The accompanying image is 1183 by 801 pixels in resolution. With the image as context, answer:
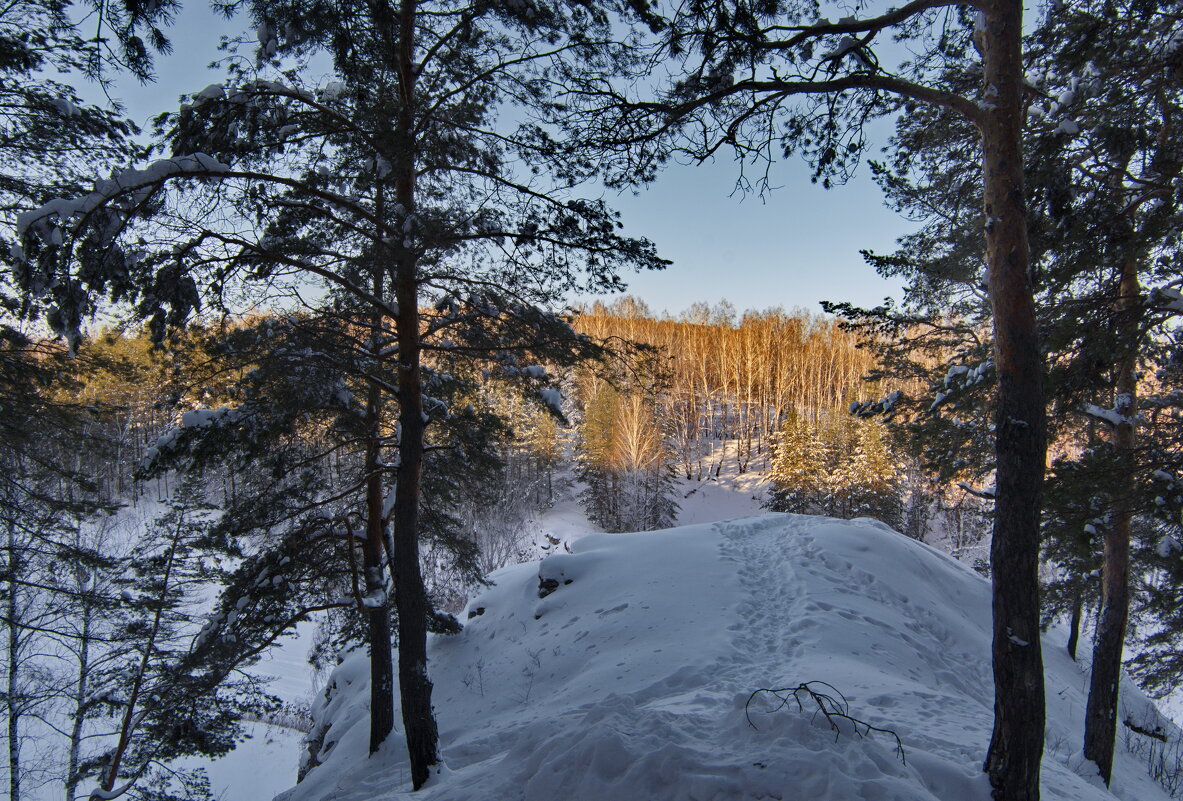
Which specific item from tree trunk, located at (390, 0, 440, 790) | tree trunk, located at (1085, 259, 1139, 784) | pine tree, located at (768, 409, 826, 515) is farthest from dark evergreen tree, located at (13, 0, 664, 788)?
pine tree, located at (768, 409, 826, 515)

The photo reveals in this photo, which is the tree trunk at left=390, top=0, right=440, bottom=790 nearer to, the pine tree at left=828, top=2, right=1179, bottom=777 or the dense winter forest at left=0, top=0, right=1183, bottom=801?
the dense winter forest at left=0, top=0, right=1183, bottom=801

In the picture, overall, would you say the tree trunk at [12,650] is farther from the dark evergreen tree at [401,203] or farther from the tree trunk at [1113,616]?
the tree trunk at [1113,616]

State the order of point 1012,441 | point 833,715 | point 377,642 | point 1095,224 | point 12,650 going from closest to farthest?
point 1012,441
point 833,715
point 1095,224
point 377,642
point 12,650

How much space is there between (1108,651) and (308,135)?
426 inches

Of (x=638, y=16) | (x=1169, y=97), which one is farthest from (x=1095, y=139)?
(x=638, y=16)

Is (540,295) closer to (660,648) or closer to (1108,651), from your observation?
(660,648)

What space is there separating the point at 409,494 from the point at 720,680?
3.81 metres

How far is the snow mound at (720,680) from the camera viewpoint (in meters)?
3.49

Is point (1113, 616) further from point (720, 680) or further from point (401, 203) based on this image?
point (401, 203)

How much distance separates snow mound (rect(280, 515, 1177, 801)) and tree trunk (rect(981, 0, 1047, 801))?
14.7 inches

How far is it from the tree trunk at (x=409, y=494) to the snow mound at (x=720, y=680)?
48 centimetres

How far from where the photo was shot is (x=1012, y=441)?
3398mm

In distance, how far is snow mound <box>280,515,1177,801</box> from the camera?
137 inches

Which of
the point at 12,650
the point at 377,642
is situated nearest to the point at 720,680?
the point at 377,642
